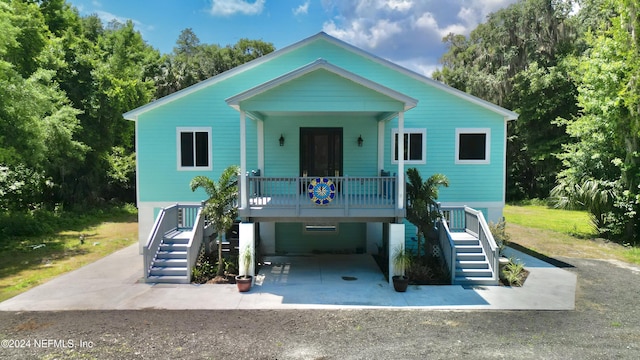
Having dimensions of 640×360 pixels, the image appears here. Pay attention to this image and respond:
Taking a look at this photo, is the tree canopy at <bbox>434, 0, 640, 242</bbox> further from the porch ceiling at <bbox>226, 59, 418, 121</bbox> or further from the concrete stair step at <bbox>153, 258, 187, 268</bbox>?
the concrete stair step at <bbox>153, 258, 187, 268</bbox>

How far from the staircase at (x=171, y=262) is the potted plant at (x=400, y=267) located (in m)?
5.34

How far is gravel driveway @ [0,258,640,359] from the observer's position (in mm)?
6211

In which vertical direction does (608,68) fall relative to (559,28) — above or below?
below

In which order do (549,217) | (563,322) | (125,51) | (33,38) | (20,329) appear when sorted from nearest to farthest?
1. (20,329)
2. (563,322)
3. (33,38)
4. (549,217)
5. (125,51)

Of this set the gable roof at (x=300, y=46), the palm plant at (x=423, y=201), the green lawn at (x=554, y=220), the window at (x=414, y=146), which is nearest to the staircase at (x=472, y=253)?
the palm plant at (x=423, y=201)

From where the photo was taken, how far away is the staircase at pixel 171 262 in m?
10.2

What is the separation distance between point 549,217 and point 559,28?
15060 mm

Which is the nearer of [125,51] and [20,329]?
[20,329]

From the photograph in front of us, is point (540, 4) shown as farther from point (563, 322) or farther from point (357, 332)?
point (357, 332)

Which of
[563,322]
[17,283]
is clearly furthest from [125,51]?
[563,322]

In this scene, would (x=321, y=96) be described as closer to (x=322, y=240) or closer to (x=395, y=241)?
(x=395, y=241)

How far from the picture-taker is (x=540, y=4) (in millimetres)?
28453

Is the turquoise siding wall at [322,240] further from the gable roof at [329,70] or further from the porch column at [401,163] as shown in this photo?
the gable roof at [329,70]

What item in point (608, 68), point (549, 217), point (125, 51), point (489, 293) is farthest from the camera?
point (125, 51)
